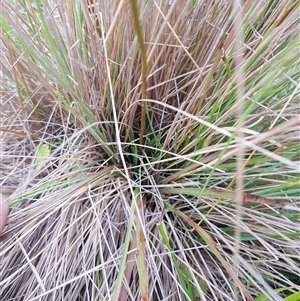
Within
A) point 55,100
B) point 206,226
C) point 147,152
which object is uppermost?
point 55,100

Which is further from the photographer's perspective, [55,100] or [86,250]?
[55,100]

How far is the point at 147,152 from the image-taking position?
1.89ft

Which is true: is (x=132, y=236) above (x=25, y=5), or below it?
below

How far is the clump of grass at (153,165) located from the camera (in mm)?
480

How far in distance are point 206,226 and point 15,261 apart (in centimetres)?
32

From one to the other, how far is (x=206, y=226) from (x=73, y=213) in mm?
215

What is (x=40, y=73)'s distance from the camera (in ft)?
1.90

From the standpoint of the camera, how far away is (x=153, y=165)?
55 centimetres

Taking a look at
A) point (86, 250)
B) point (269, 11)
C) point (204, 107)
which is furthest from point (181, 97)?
point (86, 250)

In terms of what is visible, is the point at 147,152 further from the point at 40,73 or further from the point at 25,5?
the point at 25,5

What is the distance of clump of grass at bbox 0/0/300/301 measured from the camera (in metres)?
0.48

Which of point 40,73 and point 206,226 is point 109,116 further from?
point 206,226

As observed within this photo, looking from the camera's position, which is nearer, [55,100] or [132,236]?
[132,236]

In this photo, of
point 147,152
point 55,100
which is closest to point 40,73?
point 55,100
